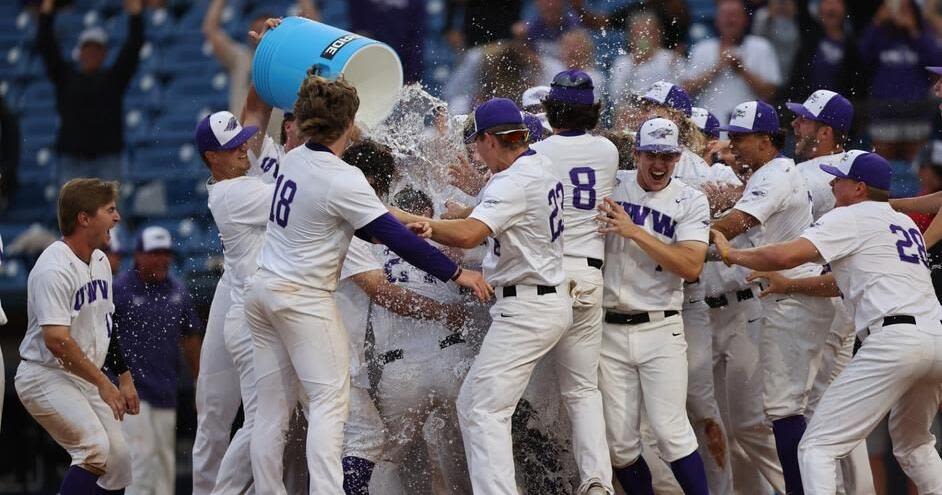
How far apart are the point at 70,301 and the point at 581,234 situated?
8.94ft

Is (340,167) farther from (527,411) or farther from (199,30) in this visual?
(199,30)

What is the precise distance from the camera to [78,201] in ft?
25.1

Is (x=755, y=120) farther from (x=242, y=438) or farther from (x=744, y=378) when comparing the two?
(x=242, y=438)

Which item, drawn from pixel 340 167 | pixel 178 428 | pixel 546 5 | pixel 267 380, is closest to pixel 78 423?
pixel 267 380

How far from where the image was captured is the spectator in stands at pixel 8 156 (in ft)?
44.1

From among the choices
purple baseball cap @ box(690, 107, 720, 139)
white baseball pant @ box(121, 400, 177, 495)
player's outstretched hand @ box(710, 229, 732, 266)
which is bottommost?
white baseball pant @ box(121, 400, 177, 495)

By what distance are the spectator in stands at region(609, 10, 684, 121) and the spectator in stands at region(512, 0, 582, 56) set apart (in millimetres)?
494

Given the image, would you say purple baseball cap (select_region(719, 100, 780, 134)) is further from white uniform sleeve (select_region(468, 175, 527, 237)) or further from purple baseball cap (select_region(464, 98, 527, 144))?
white uniform sleeve (select_region(468, 175, 527, 237))

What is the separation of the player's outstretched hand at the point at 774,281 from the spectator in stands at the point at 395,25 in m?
5.35

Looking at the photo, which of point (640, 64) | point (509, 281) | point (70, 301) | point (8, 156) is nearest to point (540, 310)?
point (509, 281)

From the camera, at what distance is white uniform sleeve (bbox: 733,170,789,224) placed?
763 cm

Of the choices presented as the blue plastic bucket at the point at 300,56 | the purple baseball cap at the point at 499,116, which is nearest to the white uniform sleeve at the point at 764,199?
the purple baseball cap at the point at 499,116

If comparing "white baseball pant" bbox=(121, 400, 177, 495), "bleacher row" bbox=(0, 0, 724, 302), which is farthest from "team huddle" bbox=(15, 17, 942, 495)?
"bleacher row" bbox=(0, 0, 724, 302)

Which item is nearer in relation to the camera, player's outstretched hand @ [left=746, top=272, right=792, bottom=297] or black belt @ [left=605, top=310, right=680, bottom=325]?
black belt @ [left=605, top=310, right=680, bottom=325]
